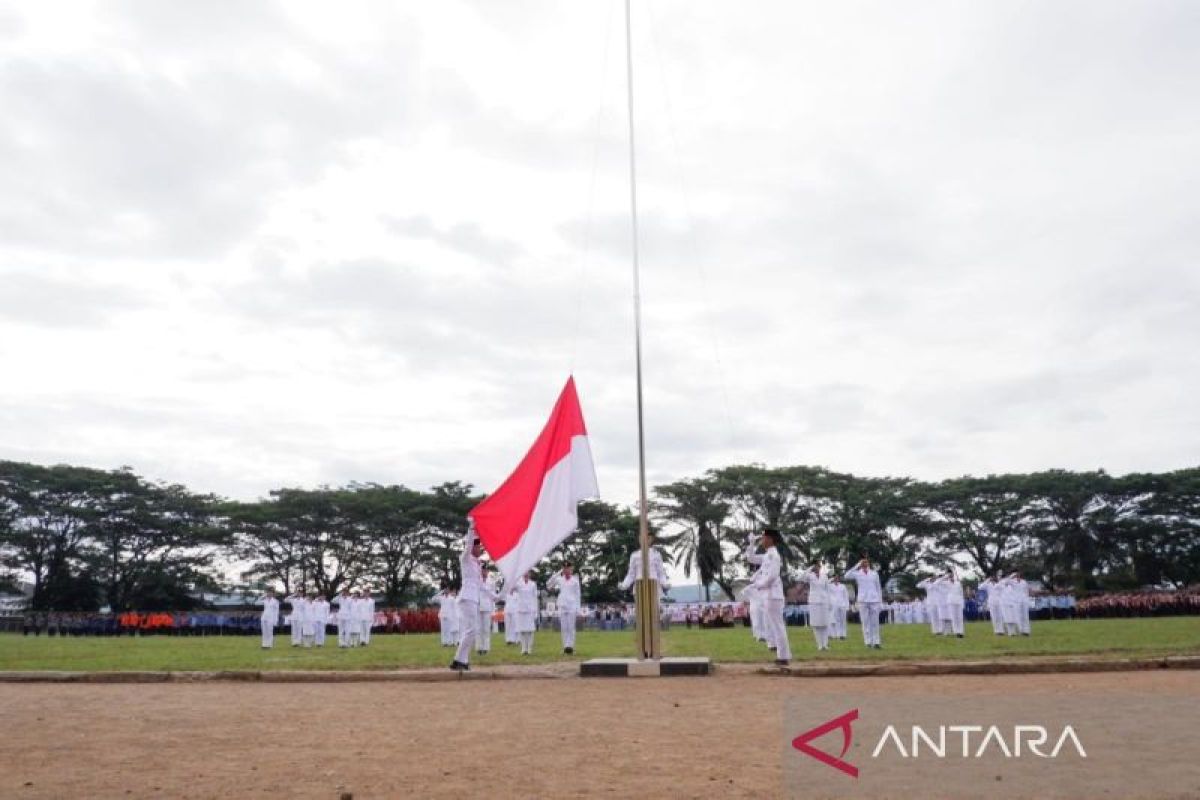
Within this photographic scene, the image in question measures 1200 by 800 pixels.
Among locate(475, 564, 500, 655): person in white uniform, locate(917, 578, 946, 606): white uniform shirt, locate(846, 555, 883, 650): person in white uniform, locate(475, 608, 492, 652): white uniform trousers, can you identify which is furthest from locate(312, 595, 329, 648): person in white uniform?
locate(917, 578, 946, 606): white uniform shirt

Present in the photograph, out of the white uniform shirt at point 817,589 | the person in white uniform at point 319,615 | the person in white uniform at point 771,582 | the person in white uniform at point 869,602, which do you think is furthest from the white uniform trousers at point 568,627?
the person in white uniform at point 319,615

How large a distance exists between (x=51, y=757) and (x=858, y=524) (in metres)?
57.0

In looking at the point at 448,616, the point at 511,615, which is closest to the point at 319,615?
the point at 448,616

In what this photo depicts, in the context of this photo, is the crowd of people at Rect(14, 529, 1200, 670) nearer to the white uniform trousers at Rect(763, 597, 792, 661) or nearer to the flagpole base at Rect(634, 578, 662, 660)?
the white uniform trousers at Rect(763, 597, 792, 661)

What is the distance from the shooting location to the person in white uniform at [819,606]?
64.7 ft

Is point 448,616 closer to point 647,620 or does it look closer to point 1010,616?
point 647,620

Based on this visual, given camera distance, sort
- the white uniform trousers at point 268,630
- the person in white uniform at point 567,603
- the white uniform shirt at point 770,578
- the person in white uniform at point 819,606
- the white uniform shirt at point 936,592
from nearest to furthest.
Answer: the white uniform shirt at point 770,578, the person in white uniform at point 819,606, the person in white uniform at point 567,603, the white uniform shirt at point 936,592, the white uniform trousers at point 268,630

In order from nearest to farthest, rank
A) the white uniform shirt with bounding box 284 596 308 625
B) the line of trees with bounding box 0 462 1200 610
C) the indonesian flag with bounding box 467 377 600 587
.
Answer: the indonesian flag with bounding box 467 377 600 587
the white uniform shirt with bounding box 284 596 308 625
the line of trees with bounding box 0 462 1200 610

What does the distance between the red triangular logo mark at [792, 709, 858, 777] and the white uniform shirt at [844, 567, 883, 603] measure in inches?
506

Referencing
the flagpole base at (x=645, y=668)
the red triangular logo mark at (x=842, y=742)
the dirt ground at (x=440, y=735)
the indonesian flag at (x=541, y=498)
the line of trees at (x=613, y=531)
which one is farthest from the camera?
the line of trees at (x=613, y=531)

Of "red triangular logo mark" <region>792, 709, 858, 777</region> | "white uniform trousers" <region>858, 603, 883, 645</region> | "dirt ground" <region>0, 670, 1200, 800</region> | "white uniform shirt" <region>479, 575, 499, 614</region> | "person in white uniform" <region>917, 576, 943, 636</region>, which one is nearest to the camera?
"dirt ground" <region>0, 670, 1200, 800</region>

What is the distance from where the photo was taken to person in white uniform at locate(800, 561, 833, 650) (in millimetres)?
19719

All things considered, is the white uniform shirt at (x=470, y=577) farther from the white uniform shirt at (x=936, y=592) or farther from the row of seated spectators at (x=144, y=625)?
the row of seated spectators at (x=144, y=625)

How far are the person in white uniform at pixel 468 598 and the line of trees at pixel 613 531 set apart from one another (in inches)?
1665
